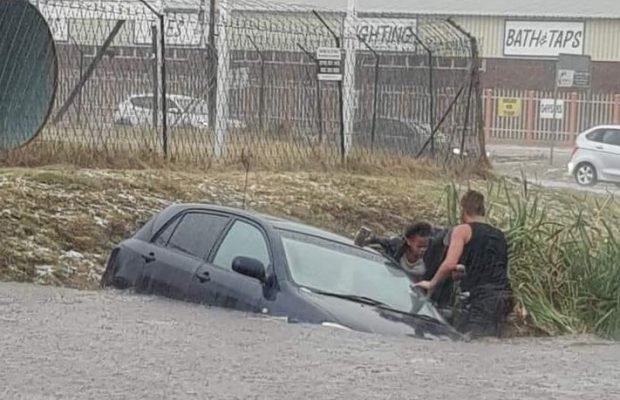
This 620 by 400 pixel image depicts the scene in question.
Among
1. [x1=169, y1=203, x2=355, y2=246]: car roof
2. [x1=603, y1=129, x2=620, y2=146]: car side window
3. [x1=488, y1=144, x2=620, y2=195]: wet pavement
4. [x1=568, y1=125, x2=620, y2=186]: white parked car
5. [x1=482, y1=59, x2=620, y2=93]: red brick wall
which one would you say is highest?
[x1=169, y1=203, x2=355, y2=246]: car roof

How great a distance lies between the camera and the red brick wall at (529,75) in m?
54.9

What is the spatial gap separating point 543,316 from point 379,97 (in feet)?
30.6

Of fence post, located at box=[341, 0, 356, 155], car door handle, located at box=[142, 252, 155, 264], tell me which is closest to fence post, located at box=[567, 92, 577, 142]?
fence post, located at box=[341, 0, 356, 155]

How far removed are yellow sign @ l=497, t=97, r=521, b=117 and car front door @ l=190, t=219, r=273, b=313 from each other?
37.9 meters

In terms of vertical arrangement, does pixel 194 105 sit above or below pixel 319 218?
above

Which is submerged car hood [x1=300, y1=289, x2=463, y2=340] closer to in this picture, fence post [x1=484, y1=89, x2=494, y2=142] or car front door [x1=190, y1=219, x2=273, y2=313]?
car front door [x1=190, y1=219, x2=273, y2=313]

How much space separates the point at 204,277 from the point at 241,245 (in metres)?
0.41

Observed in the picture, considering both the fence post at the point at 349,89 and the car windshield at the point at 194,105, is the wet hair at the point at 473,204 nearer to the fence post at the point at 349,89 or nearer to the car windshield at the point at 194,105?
the car windshield at the point at 194,105

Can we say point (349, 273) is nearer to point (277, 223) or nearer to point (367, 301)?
point (367, 301)

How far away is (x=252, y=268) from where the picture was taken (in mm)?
11469

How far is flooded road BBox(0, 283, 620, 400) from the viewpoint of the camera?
348 inches

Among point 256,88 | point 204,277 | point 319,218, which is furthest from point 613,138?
point 204,277

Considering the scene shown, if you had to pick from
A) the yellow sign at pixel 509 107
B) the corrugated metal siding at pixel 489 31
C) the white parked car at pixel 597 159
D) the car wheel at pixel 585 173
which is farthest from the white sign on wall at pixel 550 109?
the corrugated metal siding at pixel 489 31

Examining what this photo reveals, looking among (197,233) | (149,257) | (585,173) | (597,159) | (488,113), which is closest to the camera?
(197,233)
